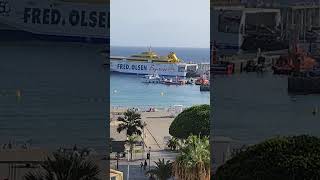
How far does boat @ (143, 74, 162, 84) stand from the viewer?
7624cm

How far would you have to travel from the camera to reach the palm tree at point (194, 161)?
626 inches

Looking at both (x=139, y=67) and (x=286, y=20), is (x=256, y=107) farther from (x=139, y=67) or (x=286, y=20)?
(x=139, y=67)

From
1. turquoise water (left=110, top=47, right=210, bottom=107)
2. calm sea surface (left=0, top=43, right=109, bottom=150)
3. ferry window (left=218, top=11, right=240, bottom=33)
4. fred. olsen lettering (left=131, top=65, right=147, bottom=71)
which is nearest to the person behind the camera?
calm sea surface (left=0, top=43, right=109, bottom=150)

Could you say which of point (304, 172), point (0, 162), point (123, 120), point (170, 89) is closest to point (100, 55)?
point (0, 162)

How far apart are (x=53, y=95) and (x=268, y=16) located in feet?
12.1

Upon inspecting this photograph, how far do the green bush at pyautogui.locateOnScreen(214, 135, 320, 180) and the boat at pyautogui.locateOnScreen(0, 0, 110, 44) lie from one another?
3.53m

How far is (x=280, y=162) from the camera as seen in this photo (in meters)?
6.96

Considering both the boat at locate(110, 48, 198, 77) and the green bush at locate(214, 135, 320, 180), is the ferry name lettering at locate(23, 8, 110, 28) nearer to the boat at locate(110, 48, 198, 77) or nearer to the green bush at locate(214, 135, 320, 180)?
the green bush at locate(214, 135, 320, 180)

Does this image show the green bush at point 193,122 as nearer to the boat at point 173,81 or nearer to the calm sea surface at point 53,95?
the calm sea surface at point 53,95

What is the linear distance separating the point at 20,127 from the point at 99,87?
1396mm

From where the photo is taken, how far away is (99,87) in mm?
9953

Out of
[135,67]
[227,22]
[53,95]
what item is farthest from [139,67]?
[53,95]

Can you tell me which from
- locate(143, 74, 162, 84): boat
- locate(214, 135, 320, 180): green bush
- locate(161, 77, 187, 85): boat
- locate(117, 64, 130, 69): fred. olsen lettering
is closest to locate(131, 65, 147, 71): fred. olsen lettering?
locate(117, 64, 130, 69): fred. olsen lettering

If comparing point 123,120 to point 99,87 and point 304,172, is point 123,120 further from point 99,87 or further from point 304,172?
point 304,172
